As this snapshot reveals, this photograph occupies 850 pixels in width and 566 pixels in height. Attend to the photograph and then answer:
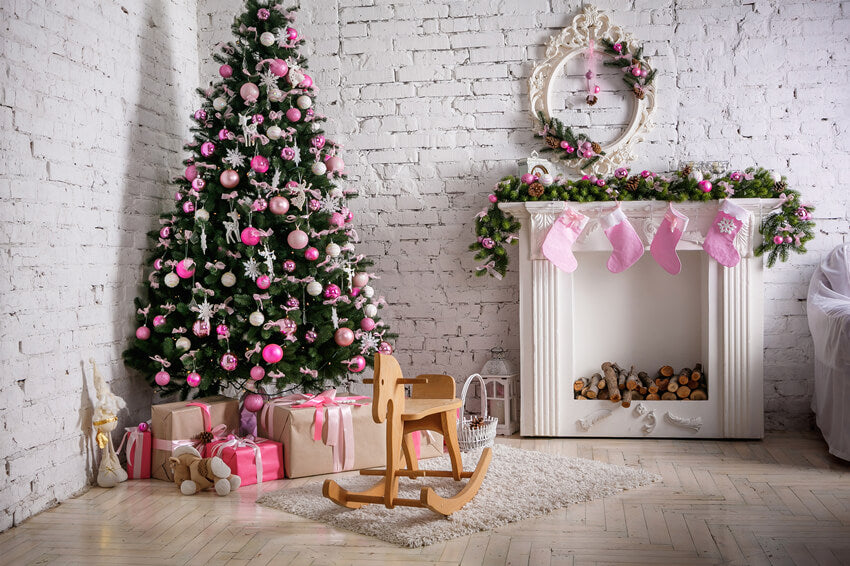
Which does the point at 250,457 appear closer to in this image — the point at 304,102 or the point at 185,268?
the point at 185,268

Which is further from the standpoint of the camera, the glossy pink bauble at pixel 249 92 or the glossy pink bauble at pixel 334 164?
the glossy pink bauble at pixel 334 164

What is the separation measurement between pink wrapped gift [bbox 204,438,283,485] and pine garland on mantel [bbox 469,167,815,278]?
64.6 inches

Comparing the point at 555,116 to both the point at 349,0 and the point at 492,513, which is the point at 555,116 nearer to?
the point at 349,0

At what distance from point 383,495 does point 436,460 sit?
35.5 inches

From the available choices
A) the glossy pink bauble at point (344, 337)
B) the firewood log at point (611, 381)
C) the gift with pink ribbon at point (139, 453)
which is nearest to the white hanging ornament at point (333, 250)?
the glossy pink bauble at point (344, 337)

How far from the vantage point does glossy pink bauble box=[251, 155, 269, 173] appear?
407 centimetres

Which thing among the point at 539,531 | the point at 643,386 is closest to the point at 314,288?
the point at 539,531

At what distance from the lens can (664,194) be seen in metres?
4.34

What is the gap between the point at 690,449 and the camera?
4195 millimetres

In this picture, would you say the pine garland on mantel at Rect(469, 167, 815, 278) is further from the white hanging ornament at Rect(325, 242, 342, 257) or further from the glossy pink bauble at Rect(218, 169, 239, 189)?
the glossy pink bauble at Rect(218, 169, 239, 189)

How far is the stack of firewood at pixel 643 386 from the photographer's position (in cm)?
445

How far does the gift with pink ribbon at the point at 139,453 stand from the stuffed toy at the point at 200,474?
0.81ft

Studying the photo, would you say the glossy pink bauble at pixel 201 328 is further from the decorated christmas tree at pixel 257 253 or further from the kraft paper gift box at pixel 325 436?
the kraft paper gift box at pixel 325 436

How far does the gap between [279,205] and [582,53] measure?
82.8 inches
